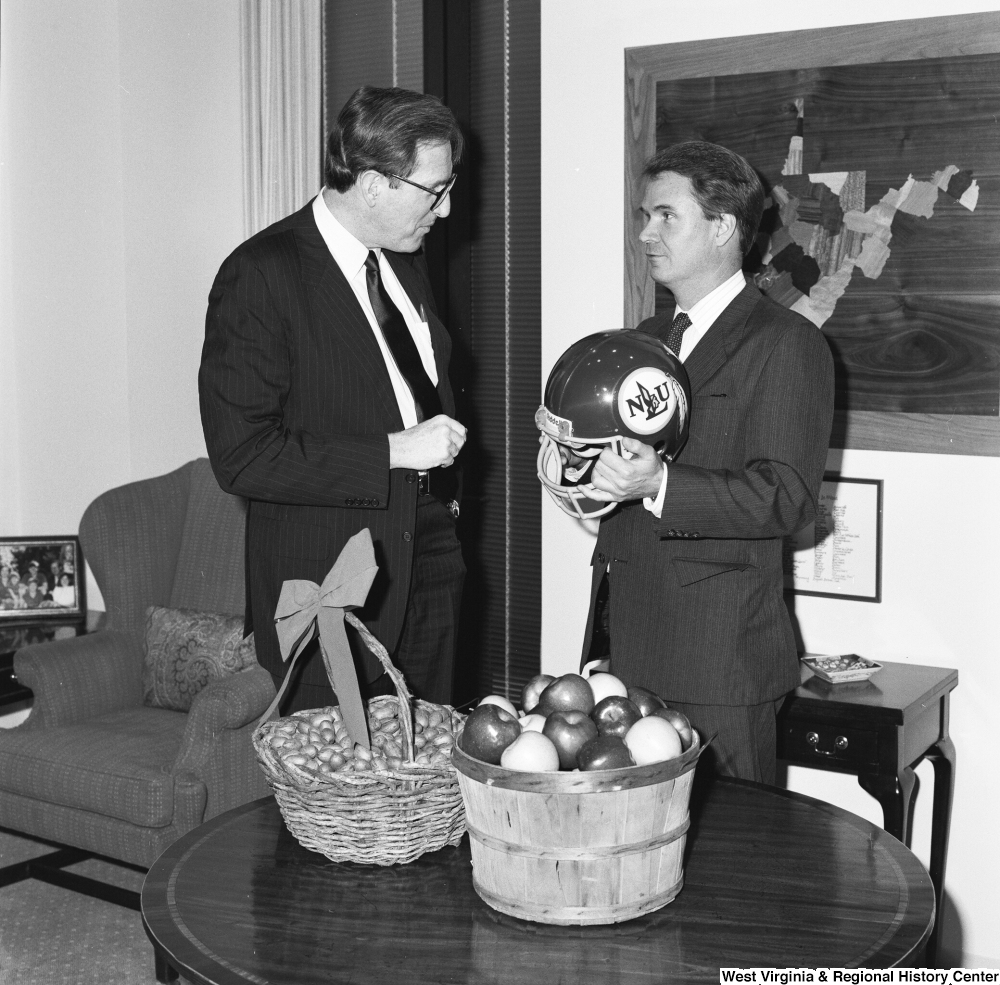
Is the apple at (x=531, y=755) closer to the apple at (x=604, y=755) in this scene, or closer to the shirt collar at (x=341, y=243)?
the apple at (x=604, y=755)

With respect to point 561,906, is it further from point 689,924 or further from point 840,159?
point 840,159

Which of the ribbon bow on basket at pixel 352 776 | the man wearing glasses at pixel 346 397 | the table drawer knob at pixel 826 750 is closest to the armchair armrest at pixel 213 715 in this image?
the man wearing glasses at pixel 346 397

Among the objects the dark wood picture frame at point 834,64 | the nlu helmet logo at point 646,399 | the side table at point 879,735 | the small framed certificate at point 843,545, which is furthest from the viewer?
the small framed certificate at point 843,545

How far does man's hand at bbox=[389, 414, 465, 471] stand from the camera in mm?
2152

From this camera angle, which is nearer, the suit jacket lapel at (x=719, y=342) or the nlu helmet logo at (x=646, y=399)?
the nlu helmet logo at (x=646, y=399)

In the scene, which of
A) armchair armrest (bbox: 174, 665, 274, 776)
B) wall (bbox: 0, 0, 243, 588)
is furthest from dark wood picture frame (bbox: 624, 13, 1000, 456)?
wall (bbox: 0, 0, 243, 588)

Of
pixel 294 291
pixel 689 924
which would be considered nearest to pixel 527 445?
pixel 294 291

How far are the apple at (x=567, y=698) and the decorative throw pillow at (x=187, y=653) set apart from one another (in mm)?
1896

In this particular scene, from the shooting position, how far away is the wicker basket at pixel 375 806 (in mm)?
1541

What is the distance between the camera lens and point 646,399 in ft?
6.56

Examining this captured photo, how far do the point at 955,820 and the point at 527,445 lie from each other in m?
1.45

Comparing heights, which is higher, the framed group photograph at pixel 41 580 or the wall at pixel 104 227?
the wall at pixel 104 227

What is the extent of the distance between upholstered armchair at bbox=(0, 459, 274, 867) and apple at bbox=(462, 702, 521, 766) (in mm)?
1673

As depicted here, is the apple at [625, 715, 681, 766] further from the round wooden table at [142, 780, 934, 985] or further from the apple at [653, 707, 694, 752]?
the round wooden table at [142, 780, 934, 985]
